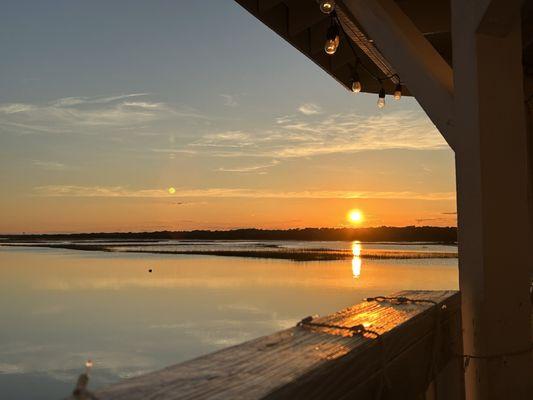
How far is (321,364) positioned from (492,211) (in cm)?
132

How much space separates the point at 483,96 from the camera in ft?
8.42

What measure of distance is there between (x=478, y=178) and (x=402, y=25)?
1.05 m

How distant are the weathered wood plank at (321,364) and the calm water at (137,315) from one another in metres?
8.08

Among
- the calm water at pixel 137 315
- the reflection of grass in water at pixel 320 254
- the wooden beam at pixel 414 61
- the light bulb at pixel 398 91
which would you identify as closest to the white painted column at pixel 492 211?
the wooden beam at pixel 414 61

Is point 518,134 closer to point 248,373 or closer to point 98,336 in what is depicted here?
point 248,373

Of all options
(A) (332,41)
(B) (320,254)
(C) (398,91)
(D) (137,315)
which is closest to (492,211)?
(A) (332,41)

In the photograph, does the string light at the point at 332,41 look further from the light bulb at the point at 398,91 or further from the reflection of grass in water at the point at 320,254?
the reflection of grass in water at the point at 320,254

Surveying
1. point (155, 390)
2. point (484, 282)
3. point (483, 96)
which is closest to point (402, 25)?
point (483, 96)

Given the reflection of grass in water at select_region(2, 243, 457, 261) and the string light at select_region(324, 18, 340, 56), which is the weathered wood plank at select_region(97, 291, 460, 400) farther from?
the reflection of grass in water at select_region(2, 243, 457, 261)

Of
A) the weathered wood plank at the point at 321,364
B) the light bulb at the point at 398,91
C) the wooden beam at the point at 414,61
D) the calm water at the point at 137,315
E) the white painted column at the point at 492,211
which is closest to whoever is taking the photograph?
the weathered wood plank at the point at 321,364

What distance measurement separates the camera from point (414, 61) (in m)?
2.93

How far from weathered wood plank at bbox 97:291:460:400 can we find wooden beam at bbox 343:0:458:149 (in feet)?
3.11

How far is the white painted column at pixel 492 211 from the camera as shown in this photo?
2.52 metres

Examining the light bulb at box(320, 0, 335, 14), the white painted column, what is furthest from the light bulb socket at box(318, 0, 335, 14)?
the white painted column
